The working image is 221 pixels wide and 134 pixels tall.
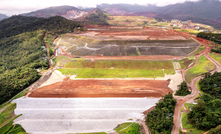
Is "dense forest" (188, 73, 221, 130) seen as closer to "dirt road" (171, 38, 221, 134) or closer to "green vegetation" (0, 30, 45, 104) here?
"dirt road" (171, 38, 221, 134)

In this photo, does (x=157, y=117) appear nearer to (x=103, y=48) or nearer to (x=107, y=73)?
(x=107, y=73)

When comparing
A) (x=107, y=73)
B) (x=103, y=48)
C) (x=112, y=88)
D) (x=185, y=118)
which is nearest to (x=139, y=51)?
(x=103, y=48)

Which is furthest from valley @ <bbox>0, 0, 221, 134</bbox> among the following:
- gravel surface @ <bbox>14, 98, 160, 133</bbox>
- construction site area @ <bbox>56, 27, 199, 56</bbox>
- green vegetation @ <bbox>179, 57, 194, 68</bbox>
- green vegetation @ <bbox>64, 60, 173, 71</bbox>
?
construction site area @ <bbox>56, 27, 199, 56</bbox>

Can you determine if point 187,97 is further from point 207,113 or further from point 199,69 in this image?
point 199,69

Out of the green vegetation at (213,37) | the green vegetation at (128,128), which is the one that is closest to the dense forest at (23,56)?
the green vegetation at (128,128)

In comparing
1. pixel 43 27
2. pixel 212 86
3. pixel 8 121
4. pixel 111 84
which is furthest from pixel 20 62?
pixel 212 86

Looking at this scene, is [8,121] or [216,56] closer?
[8,121]

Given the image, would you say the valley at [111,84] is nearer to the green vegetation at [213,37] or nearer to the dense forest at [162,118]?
the dense forest at [162,118]
